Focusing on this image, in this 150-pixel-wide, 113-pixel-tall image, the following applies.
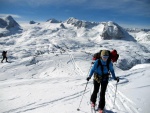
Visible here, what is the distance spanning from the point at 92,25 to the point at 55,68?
131 meters

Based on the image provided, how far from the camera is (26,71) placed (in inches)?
1212

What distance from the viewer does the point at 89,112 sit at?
7676 mm

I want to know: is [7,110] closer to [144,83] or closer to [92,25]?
[144,83]

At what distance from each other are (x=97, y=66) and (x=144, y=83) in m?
6.15

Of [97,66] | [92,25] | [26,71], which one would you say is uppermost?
[92,25]

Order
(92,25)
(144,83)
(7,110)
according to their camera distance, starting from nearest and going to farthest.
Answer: (7,110)
(144,83)
(92,25)

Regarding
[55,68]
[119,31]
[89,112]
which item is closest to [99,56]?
[89,112]

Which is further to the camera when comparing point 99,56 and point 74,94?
point 74,94

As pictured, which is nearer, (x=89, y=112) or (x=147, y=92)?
(x=89, y=112)

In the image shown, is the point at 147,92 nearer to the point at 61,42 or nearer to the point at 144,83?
the point at 144,83

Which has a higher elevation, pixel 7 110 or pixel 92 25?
pixel 92 25

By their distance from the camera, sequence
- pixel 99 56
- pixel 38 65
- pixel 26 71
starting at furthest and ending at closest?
pixel 38 65 < pixel 26 71 < pixel 99 56

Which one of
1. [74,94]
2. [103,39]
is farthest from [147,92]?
[103,39]

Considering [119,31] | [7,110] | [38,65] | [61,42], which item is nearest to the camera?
[7,110]
